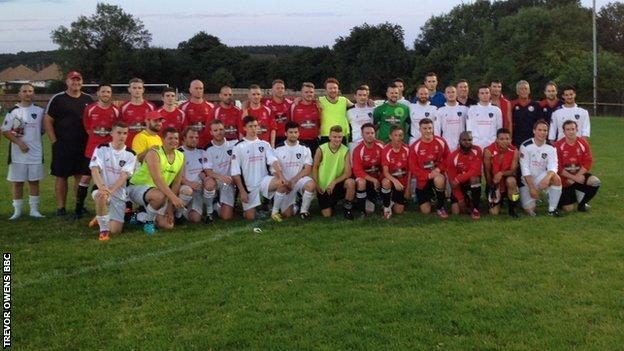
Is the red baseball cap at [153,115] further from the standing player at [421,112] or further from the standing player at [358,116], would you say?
the standing player at [421,112]

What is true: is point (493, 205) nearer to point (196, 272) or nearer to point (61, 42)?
point (196, 272)

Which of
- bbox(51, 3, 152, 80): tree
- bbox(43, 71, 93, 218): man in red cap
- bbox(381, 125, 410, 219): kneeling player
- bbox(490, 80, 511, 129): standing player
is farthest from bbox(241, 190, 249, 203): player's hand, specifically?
bbox(51, 3, 152, 80): tree

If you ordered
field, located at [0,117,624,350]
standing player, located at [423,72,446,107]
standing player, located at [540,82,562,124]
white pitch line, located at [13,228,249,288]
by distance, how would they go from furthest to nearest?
standing player, located at [423,72,446,107]
standing player, located at [540,82,562,124]
white pitch line, located at [13,228,249,288]
field, located at [0,117,624,350]

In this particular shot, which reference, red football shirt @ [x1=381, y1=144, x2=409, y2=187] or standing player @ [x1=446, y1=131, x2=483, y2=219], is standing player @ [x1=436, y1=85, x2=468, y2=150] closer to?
standing player @ [x1=446, y1=131, x2=483, y2=219]

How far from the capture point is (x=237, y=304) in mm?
4684

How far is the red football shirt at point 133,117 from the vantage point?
26.6ft

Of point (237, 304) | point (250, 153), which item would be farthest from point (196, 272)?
point (250, 153)

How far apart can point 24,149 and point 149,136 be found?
197 cm

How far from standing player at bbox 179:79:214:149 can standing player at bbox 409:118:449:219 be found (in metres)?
2.92

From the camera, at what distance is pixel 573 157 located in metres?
8.25

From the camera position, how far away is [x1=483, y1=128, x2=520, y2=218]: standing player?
7.99 m

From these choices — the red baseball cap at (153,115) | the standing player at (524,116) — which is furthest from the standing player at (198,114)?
the standing player at (524,116)

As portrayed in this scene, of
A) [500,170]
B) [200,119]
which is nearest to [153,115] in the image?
[200,119]

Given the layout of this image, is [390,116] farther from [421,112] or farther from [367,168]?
[367,168]
